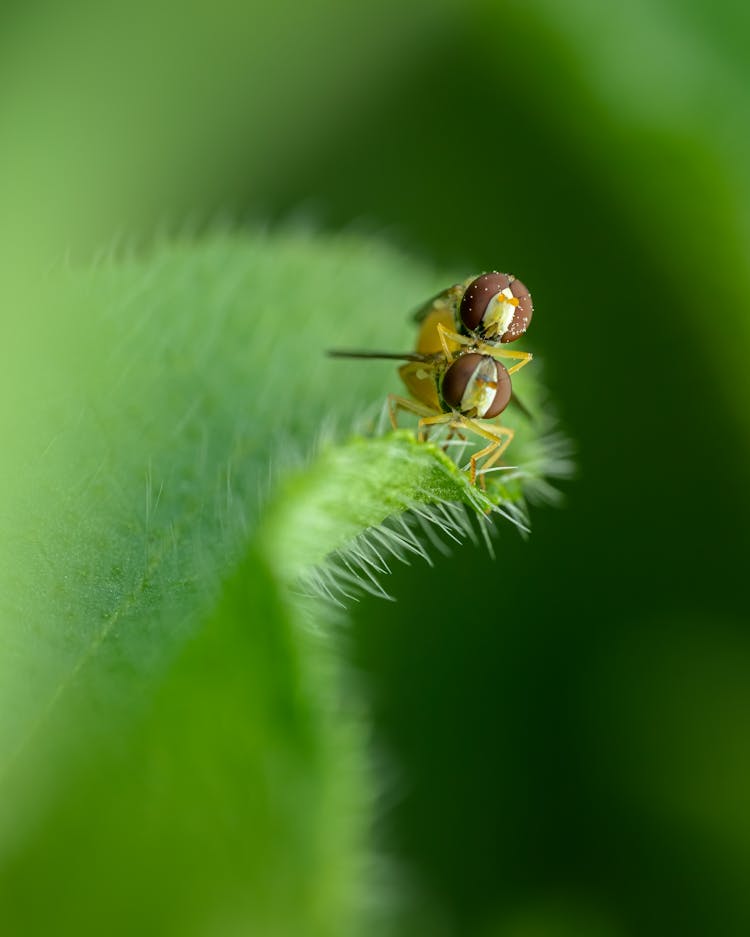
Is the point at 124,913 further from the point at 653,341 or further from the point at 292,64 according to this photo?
the point at 292,64

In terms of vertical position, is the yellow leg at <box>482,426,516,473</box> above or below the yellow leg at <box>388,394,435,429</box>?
below

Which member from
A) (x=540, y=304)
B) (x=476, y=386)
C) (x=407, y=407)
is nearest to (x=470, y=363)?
(x=476, y=386)

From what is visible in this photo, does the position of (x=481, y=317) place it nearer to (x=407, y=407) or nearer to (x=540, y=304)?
(x=407, y=407)

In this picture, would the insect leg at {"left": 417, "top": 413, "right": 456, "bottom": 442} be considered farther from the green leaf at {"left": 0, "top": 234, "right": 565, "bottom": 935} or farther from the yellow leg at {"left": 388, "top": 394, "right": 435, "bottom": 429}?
the green leaf at {"left": 0, "top": 234, "right": 565, "bottom": 935}

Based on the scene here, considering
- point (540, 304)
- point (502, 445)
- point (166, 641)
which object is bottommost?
point (166, 641)

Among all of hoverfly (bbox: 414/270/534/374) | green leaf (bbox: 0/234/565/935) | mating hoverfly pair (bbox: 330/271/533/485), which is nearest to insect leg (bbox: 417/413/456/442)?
mating hoverfly pair (bbox: 330/271/533/485)
